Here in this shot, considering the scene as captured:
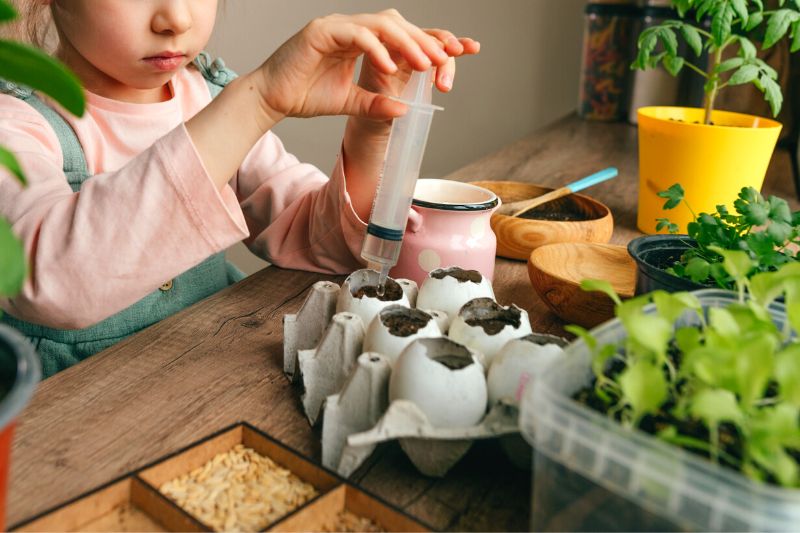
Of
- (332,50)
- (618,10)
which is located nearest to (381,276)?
(332,50)

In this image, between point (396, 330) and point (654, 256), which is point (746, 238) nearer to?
point (654, 256)

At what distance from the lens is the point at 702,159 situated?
102 cm

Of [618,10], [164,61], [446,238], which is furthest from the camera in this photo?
[618,10]

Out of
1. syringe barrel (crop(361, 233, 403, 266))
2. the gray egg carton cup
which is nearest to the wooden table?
the gray egg carton cup

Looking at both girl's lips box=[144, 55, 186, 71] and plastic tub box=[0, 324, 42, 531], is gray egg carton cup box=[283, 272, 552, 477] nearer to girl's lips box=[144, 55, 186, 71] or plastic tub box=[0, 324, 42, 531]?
plastic tub box=[0, 324, 42, 531]

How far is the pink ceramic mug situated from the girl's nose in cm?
34

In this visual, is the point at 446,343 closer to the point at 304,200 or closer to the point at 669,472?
the point at 669,472

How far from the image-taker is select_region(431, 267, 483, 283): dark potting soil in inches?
26.3

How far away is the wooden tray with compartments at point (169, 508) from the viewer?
43 centimetres

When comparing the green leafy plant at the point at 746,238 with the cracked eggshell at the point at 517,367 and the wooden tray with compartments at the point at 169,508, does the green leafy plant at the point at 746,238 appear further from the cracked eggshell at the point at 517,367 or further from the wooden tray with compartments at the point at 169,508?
the wooden tray with compartments at the point at 169,508

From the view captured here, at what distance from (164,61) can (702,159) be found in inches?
28.2

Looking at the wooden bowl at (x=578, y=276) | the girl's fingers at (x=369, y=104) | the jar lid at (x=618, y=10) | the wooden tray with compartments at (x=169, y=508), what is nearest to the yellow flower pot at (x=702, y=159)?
the wooden bowl at (x=578, y=276)

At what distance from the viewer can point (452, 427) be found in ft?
1.63

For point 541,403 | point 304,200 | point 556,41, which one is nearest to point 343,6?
point 556,41
